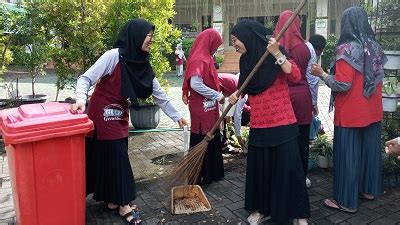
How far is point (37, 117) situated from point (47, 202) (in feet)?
1.98

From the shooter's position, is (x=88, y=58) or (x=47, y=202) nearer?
(x=47, y=202)

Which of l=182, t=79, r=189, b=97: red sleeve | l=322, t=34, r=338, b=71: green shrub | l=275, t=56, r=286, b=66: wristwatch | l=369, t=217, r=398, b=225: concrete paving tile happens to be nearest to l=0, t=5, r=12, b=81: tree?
l=182, t=79, r=189, b=97: red sleeve

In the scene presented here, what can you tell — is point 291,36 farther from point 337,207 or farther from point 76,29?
point 76,29

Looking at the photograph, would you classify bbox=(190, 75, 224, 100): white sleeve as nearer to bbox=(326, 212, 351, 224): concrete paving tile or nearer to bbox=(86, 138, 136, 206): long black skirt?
bbox=(86, 138, 136, 206): long black skirt

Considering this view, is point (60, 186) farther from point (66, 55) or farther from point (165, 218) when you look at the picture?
point (66, 55)

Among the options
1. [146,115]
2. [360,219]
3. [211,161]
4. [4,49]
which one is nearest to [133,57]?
[211,161]

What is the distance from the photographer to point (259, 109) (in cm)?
308

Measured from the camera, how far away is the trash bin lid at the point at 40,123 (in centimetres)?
247

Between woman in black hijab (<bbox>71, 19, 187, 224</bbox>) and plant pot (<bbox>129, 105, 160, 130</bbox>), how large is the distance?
333cm

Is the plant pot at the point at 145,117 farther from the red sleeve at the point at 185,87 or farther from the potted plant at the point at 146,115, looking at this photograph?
the red sleeve at the point at 185,87

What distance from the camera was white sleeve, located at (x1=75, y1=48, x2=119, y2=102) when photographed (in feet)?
9.58

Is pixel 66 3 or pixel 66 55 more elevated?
pixel 66 3

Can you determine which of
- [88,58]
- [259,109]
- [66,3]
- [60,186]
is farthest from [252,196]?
[66,3]

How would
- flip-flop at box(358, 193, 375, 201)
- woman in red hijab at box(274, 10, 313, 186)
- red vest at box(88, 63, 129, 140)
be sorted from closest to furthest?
red vest at box(88, 63, 129, 140), woman in red hijab at box(274, 10, 313, 186), flip-flop at box(358, 193, 375, 201)
